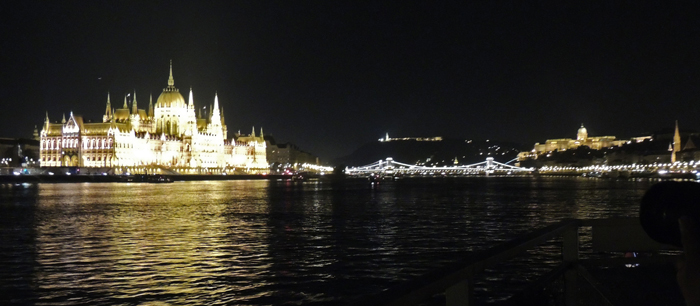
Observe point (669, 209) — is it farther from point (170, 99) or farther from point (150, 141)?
point (170, 99)

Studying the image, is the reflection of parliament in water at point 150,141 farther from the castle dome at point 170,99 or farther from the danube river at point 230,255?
the danube river at point 230,255

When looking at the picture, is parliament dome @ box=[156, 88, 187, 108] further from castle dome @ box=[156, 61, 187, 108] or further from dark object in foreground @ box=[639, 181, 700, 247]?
dark object in foreground @ box=[639, 181, 700, 247]

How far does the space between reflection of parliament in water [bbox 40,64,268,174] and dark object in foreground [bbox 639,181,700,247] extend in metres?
138

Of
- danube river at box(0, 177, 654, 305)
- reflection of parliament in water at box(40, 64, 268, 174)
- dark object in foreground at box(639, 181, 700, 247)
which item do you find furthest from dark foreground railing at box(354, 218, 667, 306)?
reflection of parliament in water at box(40, 64, 268, 174)

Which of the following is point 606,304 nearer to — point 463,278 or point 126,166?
point 463,278

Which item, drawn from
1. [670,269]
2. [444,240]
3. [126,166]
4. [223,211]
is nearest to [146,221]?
[223,211]

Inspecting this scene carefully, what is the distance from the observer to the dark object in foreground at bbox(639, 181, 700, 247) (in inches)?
108

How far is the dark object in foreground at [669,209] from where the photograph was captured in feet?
9.04

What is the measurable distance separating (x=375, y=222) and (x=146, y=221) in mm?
9010

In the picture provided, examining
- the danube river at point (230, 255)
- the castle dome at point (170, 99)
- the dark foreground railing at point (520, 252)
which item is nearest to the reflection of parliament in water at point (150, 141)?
the castle dome at point (170, 99)

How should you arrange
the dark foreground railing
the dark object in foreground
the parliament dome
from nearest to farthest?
1. the dark object in foreground
2. the dark foreground railing
3. the parliament dome

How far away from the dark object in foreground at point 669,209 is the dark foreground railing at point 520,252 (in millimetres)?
967

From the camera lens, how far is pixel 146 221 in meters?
29.1

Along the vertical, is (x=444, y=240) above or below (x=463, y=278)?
below
